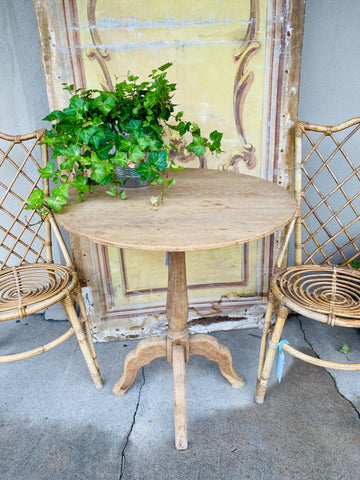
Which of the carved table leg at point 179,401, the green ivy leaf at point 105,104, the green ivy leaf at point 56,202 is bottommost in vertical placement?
the carved table leg at point 179,401

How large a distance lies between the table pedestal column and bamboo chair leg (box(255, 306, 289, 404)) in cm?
12

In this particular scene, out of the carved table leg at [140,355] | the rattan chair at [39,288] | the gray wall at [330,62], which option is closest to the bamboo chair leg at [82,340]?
the rattan chair at [39,288]

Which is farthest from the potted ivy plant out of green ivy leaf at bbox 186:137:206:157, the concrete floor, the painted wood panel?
the concrete floor

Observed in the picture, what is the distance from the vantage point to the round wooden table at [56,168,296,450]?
1.05 meters

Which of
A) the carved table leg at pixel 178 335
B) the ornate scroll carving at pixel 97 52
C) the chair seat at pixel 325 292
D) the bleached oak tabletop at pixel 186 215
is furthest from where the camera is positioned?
the ornate scroll carving at pixel 97 52

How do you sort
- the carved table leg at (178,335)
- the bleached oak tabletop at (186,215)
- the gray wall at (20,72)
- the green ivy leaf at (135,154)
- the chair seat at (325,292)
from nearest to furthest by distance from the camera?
1. the bleached oak tabletop at (186,215)
2. the green ivy leaf at (135,154)
3. the chair seat at (325,292)
4. the carved table leg at (178,335)
5. the gray wall at (20,72)

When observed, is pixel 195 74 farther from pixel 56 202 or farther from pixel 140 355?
pixel 140 355

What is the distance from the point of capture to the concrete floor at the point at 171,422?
4.33 ft

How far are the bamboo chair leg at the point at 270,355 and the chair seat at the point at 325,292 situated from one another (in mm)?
71

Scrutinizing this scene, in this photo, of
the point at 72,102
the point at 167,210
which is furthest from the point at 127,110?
the point at 167,210

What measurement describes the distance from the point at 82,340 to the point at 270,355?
0.79 m

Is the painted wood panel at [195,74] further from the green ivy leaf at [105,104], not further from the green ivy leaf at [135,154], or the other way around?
the green ivy leaf at [135,154]

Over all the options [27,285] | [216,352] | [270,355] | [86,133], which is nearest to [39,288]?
[27,285]

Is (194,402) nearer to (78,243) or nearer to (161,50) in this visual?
(78,243)
